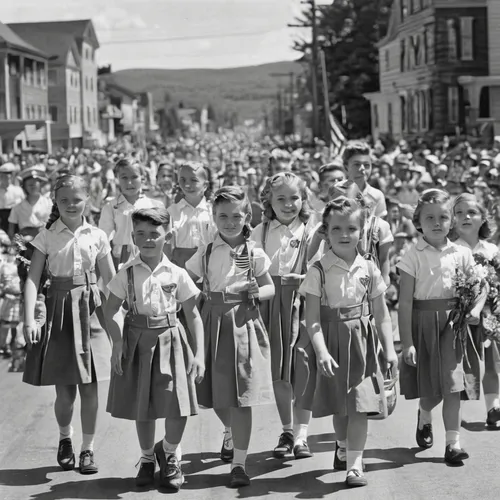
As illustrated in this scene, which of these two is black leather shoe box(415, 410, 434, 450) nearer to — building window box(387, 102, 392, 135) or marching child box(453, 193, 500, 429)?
marching child box(453, 193, 500, 429)

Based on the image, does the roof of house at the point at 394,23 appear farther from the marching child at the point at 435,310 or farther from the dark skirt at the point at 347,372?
the dark skirt at the point at 347,372

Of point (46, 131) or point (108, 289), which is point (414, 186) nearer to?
point (108, 289)

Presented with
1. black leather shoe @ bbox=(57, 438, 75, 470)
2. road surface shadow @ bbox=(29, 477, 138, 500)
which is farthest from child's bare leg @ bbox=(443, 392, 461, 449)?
black leather shoe @ bbox=(57, 438, 75, 470)

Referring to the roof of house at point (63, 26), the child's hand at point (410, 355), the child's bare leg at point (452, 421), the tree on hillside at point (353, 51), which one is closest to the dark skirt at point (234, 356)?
the child's hand at point (410, 355)

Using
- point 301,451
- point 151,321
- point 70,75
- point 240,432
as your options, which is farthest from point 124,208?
point 70,75

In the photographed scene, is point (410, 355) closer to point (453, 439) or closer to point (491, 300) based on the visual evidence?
point (453, 439)

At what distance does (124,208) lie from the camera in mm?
10500

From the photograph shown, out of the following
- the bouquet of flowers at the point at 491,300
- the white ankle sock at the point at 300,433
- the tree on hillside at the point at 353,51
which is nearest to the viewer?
the white ankle sock at the point at 300,433

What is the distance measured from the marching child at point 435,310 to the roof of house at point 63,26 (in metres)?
78.2

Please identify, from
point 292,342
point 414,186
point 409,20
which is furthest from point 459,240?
point 409,20

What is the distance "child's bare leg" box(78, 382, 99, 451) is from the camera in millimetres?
6766

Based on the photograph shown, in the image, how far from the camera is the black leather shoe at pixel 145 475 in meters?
6.40

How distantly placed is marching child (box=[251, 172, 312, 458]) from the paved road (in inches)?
18.4

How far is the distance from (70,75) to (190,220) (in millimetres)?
73397
